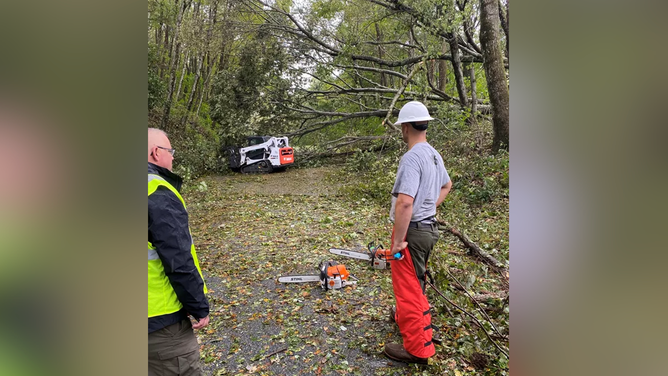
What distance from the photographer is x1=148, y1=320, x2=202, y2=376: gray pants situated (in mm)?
1722

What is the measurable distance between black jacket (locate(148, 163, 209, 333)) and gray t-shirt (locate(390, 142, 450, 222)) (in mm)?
1424

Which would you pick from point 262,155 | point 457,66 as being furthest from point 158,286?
point 262,155

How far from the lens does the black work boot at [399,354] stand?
2.73m

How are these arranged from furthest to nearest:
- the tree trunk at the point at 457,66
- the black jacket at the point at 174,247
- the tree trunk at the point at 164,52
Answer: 1. the tree trunk at the point at 164,52
2. the tree trunk at the point at 457,66
3. the black jacket at the point at 174,247

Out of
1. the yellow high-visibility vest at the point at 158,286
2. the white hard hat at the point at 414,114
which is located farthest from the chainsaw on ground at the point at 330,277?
the yellow high-visibility vest at the point at 158,286

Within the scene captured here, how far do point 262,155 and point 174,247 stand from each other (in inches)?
517

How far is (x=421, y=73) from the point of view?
403 inches

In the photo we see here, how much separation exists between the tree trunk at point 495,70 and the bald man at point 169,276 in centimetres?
711

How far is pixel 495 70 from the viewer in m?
7.63

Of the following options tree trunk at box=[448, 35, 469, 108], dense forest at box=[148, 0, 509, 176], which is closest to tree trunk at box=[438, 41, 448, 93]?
dense forest at box=[148, 0, 509, 176]

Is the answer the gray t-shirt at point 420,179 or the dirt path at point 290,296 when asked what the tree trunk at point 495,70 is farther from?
the gray t-shirt at point 420,179
